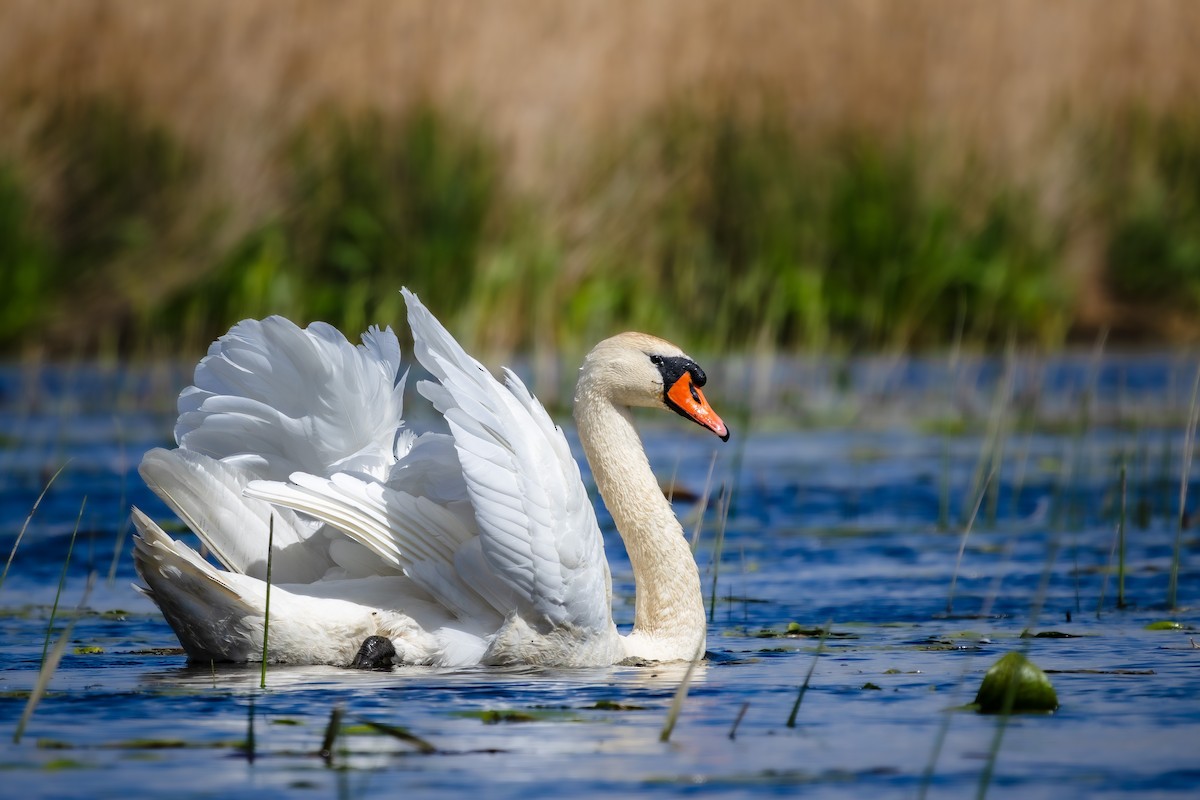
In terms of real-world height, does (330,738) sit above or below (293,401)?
below

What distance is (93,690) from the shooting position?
17.3 ft

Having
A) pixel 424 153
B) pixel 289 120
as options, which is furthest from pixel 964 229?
pixel 289 120

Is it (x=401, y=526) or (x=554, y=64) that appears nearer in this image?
(x=401, y=526)

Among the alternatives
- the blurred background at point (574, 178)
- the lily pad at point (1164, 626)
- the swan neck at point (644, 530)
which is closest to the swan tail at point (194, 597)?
the swan neck at point (644, 530)

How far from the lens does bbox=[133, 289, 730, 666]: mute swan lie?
5512mm

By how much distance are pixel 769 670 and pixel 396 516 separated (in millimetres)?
1126

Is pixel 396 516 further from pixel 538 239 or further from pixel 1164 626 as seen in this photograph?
pixel 538 239

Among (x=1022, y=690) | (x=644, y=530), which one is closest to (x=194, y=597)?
(x=644, y=530)

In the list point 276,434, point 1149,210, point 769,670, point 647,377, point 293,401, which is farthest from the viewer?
point 1149,210

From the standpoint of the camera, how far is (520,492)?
5449mm

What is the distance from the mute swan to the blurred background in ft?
20.4

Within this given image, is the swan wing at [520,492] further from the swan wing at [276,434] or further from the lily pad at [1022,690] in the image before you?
the lily pad at [1022,690]

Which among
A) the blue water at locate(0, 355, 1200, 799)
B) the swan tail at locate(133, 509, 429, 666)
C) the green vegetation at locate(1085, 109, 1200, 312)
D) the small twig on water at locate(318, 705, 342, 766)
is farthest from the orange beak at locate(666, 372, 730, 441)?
the green vegetation at locate(1085, 109, 1200, 312)

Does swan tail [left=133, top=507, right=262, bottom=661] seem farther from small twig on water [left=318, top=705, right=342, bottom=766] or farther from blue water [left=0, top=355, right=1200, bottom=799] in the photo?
small twig on water [left=318, top=705, right=342, bottom=766]
